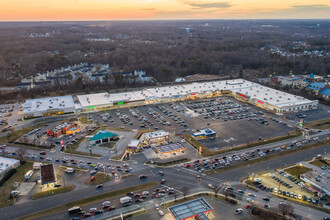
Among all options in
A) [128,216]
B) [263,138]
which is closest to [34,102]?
[128,216]

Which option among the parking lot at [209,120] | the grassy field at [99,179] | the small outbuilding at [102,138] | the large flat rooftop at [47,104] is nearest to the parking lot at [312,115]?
the parking lot at [209,120]

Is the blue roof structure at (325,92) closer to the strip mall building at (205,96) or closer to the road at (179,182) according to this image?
the strip mall building at (205,96)

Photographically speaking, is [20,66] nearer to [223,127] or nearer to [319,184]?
[223,127]

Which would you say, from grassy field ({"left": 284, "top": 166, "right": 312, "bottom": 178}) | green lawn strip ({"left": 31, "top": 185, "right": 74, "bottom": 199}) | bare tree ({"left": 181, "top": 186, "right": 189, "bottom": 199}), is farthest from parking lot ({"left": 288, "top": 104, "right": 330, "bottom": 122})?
green lawn strip ({"left": 31, "top": 185, "right": 74, "bottom": 199})

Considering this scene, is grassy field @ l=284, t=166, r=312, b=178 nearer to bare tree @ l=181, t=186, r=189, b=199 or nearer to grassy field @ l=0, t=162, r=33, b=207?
bare tree @ l=181, t=186, r=189, b=199

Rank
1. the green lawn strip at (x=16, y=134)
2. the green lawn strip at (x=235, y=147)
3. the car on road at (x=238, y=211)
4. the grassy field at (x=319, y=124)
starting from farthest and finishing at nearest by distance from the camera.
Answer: the grassy field at (x=319, y=124) → the green lawn strip at (x=16, y=134) → the green lawn strip at (x=235, y=147) → the car on road at (x=238, y=211)

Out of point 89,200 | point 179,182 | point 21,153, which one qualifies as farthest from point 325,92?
point 21,153
